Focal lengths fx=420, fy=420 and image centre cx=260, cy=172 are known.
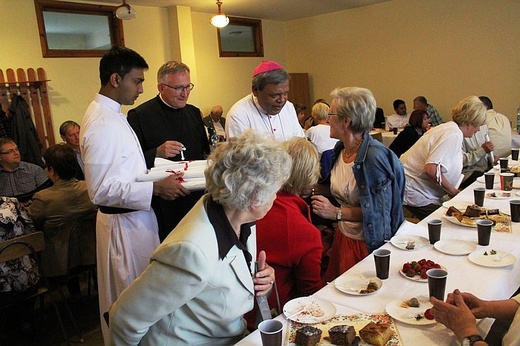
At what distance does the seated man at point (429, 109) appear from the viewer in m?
7.57

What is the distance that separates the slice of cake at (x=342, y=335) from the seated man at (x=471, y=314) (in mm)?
273

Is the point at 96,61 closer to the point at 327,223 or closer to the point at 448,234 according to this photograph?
the point at 327,223

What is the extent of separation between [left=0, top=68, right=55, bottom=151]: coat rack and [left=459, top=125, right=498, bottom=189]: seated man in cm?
531

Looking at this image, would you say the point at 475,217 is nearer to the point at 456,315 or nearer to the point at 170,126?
the point at 456,315

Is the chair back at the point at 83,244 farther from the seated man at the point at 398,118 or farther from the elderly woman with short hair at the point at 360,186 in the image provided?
the seated man at the point at 398,118

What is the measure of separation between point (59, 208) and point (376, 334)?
8.09ft

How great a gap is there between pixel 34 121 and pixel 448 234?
554 centimetres

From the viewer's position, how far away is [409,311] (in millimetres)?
1353

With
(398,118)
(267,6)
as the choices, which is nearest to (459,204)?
(398,118)

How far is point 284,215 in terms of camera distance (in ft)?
5.65

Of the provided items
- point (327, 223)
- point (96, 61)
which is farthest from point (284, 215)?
point (96, 61)

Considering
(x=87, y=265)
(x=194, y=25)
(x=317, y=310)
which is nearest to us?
(x=317, y=310)

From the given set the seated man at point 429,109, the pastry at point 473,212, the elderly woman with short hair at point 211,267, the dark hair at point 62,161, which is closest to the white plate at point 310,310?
the elderly woman with short hair at point 211,267

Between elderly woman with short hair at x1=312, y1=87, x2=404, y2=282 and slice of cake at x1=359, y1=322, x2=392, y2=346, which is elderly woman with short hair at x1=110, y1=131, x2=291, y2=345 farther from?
elderly woman with short hair at x1=312, y1=87, x2=404, y2=282
